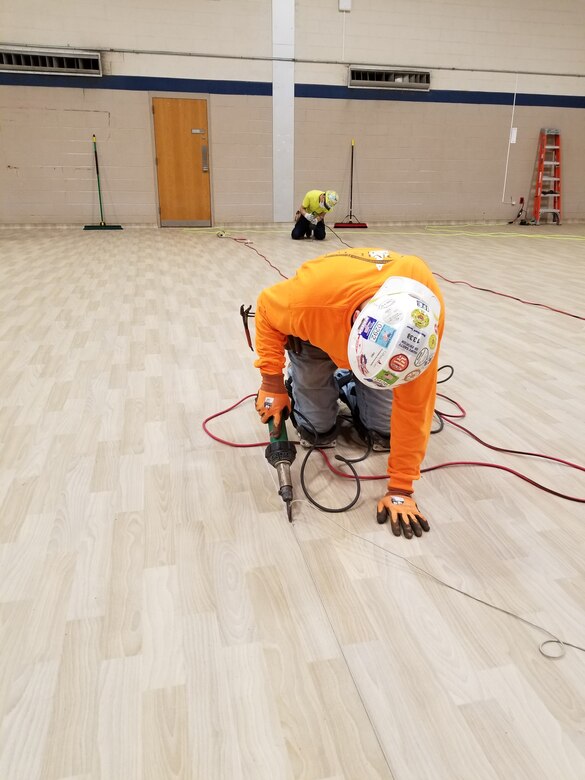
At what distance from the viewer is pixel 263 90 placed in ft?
29.0

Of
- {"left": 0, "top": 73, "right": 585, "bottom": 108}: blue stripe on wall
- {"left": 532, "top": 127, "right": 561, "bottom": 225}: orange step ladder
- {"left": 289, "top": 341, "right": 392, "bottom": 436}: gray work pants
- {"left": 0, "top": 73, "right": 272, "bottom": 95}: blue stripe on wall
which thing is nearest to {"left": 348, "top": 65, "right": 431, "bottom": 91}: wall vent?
{"left": 0, "top": 73, "right": 585, "bottom": 108}: blue stripe on wall

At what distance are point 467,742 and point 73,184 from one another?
30.8 ft

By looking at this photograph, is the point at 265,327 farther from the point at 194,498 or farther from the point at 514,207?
the point at 514,207

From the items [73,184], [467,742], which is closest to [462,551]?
[467,742]

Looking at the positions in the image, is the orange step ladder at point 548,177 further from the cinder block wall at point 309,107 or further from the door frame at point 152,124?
the door frame at point 152,124

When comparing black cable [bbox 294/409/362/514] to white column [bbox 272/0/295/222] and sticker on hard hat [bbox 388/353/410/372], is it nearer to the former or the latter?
sticker on hard hat [bbox 388/353/410/372]

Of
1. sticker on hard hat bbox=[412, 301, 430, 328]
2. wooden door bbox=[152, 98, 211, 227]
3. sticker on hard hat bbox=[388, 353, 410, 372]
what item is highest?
wooden door bbox=[152, 98, 211, 227]

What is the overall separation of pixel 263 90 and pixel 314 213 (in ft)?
8.53

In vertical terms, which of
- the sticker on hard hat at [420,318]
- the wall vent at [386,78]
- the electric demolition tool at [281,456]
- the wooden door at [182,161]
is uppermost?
the wall vent at [386,78]

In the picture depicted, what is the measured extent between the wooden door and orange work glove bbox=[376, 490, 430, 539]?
844 centimetres

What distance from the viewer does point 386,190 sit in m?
9.71

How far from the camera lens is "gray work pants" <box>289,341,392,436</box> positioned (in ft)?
7.07

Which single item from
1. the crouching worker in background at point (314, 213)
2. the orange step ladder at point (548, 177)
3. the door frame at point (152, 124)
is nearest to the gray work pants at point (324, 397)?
the crouching worker in background at point (314, 213)

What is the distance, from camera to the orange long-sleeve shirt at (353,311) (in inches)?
62.6
